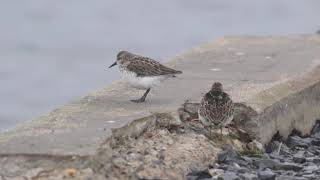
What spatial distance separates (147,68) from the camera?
10.5 meters

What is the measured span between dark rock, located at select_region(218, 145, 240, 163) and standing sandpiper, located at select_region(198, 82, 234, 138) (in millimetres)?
227

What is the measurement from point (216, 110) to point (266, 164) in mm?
633

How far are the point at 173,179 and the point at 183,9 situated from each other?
15.9m

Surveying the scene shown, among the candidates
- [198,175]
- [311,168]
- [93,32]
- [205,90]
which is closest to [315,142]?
[205,90]

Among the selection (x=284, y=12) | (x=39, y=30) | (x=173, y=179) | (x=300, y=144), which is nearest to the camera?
(x=173, y=179)

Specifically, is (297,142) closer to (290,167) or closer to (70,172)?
(290,167)

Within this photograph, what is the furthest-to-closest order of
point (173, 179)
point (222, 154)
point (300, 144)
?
point (300, 144) → point (222, 154) → point (173, 179)

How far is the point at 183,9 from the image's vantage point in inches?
932

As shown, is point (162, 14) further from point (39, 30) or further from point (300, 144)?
point (300, 144)

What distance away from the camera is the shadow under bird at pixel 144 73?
10.3 metres

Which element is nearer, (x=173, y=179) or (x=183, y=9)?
(x=173, y=179)

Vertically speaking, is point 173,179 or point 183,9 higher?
point 183,9

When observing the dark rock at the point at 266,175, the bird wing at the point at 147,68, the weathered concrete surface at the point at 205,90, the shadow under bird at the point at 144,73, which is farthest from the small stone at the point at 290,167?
the bird wing at the point at 147,68

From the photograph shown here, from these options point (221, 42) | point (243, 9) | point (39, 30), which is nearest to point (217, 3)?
point (243, 9)
